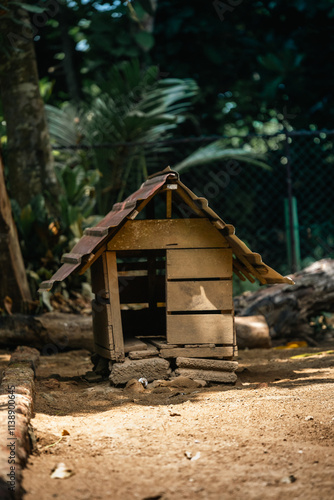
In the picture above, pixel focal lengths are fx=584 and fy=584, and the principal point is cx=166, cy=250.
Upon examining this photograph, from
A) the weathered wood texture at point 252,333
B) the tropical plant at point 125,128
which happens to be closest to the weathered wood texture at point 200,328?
the weathered wood texture at point 252,333

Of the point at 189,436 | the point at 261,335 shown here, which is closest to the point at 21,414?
the point at 189,436

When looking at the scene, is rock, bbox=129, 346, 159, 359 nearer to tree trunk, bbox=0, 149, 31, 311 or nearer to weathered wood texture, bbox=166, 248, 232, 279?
weathered wood texture, bbox=166, 248, 232, 279

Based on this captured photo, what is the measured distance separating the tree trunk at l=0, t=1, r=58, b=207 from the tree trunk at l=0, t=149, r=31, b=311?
34.9 inches

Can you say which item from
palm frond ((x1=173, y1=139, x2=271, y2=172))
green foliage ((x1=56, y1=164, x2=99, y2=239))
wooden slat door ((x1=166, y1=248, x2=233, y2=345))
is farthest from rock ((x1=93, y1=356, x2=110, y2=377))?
palm frond ((x1=173, y1=139, x2=271, y2=172))

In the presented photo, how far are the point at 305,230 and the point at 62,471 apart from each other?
6.55 metres

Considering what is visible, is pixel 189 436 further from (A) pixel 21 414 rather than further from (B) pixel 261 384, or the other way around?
(B) pixel 261 384

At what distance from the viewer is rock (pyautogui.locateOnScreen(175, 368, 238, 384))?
376 cm

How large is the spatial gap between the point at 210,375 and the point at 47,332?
1.97 meters

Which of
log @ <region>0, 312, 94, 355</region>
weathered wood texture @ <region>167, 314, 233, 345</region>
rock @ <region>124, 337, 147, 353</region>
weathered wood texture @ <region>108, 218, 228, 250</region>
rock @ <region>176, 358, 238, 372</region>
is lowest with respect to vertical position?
log @ <region>0, 312, 94, 355</region>

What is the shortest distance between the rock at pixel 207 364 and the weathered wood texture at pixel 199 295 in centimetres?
33

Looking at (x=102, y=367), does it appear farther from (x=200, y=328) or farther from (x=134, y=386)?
(x=200, y=328)

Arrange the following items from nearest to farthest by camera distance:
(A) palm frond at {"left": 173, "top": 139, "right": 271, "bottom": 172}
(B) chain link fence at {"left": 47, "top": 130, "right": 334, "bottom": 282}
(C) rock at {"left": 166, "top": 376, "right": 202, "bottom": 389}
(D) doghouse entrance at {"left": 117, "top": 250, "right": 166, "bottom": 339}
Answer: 1. (C) rock at {"left": 166, "top": 376, "right": 202, "bottom": 389}
2. (D) doghouse entrance at {"left": 117, "top": 250, "right": 166, "bottom": 339}
3. (A) palm frond at {"left": 173, "top": 139, "right": 271, "bottom": 172}
4. (B) chain link fence at {"left": 47, "top": 130, "right": 334, "bottom": 282}

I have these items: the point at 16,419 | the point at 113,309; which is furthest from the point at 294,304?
the point at 16,419

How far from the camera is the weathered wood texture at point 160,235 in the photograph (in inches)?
146
